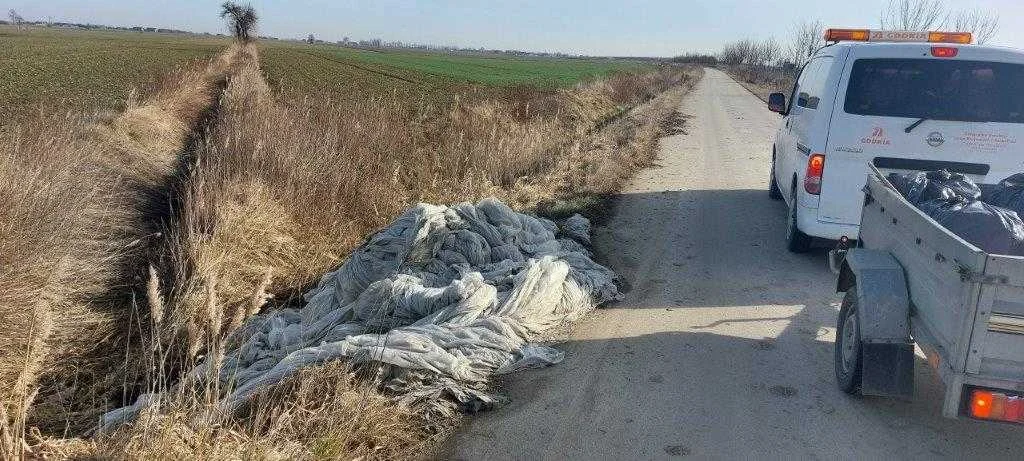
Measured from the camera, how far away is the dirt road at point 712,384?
3.86m

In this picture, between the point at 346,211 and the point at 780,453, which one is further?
the point at 346,211

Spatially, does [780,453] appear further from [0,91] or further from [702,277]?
[0,91]

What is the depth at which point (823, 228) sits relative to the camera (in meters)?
6.88

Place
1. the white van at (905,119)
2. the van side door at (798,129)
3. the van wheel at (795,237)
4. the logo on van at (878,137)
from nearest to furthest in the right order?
the white van at (905,119) < the logo on van at (878,137) < the van side door at (798,129) < the van wheel at (795,237)

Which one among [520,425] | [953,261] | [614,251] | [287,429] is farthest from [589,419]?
[614,251]

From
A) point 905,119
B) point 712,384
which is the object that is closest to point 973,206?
point 712,384

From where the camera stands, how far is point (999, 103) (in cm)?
642

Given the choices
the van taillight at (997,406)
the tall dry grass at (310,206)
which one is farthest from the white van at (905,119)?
the van taillight at (997,406)

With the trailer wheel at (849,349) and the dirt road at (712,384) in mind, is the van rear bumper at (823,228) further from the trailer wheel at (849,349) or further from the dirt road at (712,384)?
the trailer wheel at (849,349)

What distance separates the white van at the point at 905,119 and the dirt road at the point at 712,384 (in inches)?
37.6

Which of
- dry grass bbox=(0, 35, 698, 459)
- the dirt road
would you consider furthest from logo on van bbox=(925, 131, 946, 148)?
dry grass bbox=(0, 35, 698, 459)

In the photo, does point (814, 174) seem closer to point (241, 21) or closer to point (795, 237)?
point (795, 237)

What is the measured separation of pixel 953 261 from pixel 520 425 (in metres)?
2.41

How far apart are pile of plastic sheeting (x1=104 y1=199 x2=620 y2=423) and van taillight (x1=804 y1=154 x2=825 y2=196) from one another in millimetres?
2155
